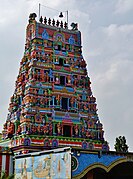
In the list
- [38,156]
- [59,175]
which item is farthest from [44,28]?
[59,175]

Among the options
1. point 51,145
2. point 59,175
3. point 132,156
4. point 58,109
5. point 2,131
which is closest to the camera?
point 59,175

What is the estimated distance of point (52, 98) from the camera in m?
33.6

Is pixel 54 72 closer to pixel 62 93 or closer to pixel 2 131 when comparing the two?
pixel 62 93

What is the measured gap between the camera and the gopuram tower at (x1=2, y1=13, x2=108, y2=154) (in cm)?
3175

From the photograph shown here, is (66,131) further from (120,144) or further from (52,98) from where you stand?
(120,144)

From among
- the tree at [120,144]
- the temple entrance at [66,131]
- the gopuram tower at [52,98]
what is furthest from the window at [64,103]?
the tree at [120,144]

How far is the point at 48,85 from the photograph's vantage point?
1336 inches

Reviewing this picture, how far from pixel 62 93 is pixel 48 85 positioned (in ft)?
5.32

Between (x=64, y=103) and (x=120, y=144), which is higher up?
(x=64, y=103)

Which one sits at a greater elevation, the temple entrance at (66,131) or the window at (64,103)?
the window at (64,103)

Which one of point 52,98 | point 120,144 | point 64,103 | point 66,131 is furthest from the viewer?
point 120,144

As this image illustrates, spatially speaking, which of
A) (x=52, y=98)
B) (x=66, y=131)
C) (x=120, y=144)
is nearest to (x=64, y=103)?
(x=52, y=98)

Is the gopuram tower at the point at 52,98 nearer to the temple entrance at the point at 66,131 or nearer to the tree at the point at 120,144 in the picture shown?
the temple entrance at the point at 66,131

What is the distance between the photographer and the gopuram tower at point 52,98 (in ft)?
104
